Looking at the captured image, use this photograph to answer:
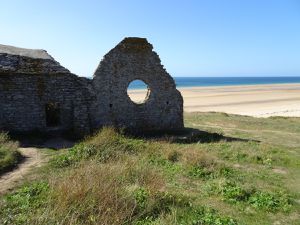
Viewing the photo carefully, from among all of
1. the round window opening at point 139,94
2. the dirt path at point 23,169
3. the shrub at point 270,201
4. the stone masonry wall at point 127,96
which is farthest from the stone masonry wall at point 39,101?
the shrub at point 270,201

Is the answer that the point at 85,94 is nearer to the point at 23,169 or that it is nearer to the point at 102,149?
the point at 102,149

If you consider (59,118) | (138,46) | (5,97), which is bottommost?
(59,118)

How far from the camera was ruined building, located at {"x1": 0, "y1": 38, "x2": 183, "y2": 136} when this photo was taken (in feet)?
51.0

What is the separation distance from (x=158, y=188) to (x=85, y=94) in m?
9.49

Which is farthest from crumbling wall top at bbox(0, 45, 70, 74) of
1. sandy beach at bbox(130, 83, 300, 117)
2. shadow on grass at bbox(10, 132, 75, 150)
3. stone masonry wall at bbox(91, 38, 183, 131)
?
sandy beach at bbox(130, 83, 300, 117)

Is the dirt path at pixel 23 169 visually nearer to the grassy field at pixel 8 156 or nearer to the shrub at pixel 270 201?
the grassy field at pixel 8 156

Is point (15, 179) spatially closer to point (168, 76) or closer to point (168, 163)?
point (168, 163)

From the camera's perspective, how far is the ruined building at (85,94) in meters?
15.5

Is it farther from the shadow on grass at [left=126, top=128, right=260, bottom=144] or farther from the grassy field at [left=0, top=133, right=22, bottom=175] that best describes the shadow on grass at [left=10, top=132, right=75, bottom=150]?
the shadow on grass at [left=126, top=128, right=260, bottom=144]

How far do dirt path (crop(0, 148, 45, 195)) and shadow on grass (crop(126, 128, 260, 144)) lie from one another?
239 inches

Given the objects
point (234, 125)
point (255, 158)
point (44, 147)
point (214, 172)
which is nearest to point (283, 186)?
point (214, 172)

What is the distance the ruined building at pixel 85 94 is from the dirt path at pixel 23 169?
3.03 metres

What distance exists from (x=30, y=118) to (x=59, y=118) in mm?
1336

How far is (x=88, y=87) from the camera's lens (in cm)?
1711
